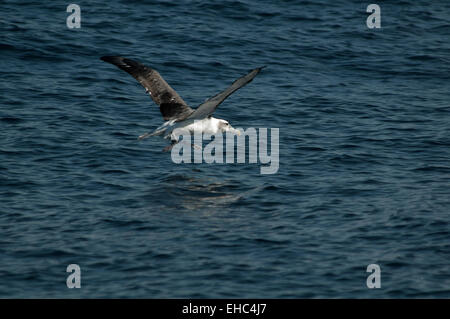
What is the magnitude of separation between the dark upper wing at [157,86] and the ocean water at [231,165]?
4.51 ft

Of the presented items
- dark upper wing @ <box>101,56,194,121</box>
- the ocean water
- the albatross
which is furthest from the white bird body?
the ocean water

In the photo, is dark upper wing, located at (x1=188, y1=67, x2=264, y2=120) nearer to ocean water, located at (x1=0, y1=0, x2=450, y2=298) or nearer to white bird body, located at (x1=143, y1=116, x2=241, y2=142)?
white bird body, located at (x1=143, y1=116, x2=241, y2=142)

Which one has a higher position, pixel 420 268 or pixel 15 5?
pixel 15 5

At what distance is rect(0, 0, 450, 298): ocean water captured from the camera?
12.2m

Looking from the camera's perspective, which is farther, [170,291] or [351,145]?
[351,145]

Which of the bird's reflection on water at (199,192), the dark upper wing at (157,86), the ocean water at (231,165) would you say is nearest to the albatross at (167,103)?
the dark upper wing at (157,86)

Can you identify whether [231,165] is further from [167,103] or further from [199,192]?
[167,103]

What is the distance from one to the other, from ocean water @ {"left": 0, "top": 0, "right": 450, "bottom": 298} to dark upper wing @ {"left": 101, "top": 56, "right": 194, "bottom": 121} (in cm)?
137

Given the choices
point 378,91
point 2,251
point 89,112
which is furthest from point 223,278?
point 378,91

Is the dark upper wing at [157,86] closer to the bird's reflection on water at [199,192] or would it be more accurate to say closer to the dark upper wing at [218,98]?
the dark upper wing at [218,98]

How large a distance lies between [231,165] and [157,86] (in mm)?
2512

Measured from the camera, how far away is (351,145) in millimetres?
18047
